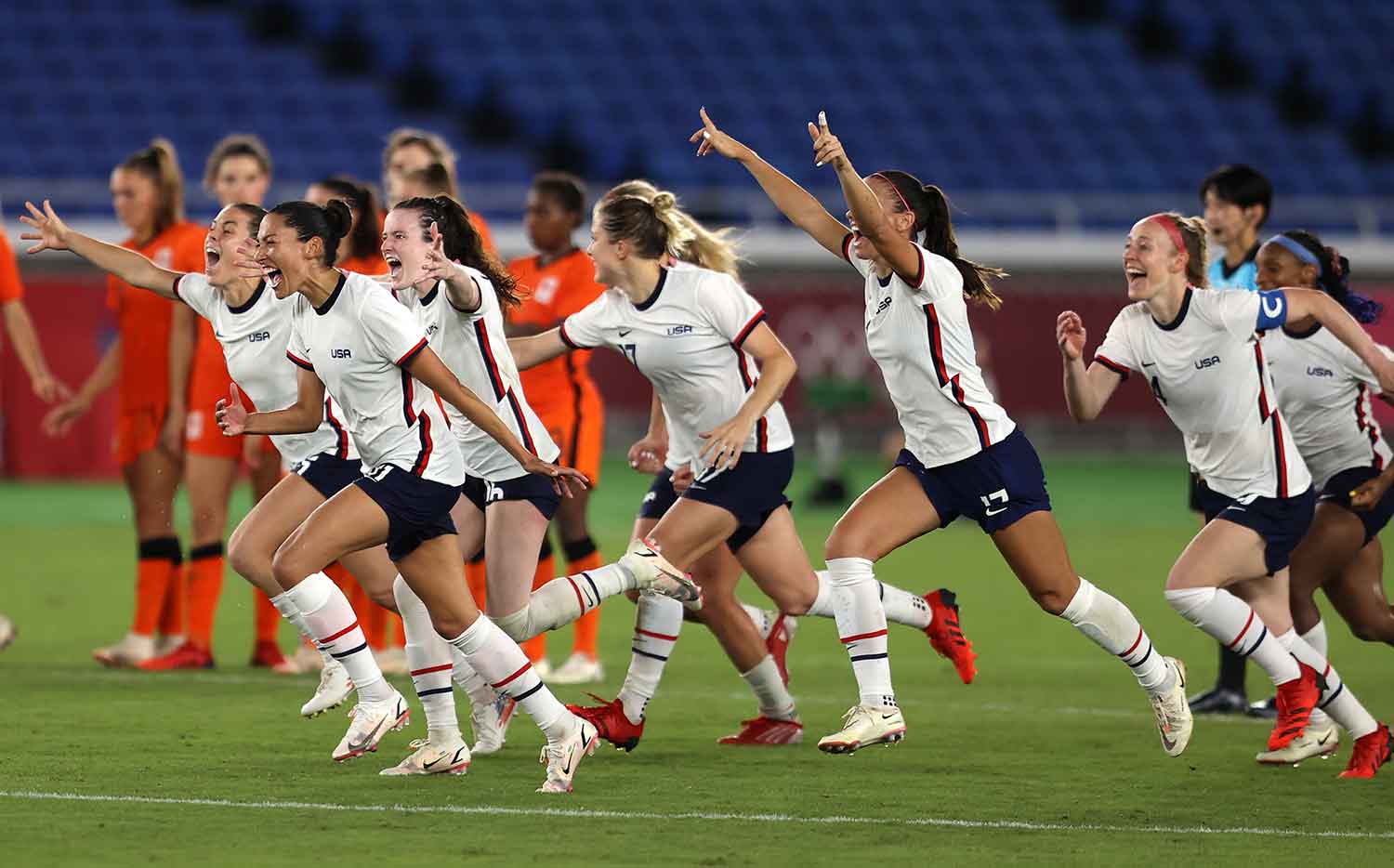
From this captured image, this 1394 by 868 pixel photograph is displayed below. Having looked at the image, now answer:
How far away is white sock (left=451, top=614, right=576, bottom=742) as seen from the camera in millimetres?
6477

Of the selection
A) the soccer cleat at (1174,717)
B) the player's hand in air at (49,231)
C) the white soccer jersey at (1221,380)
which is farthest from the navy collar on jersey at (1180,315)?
the player's hand in air at (49,231)

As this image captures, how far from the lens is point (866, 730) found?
6.90 m

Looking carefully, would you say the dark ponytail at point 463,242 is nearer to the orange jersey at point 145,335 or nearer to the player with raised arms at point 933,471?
the player with raised arms at point 933,471

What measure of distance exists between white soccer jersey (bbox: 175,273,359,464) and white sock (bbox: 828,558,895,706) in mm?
2047

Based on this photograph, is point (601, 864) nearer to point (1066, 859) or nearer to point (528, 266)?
point (1066, 859)

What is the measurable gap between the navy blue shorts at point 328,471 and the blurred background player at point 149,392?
2589 mm

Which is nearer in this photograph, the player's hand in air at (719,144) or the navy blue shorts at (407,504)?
the navy blue shorts at (407,504)

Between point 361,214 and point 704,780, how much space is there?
3386mm

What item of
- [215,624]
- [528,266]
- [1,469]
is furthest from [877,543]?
[1,469]

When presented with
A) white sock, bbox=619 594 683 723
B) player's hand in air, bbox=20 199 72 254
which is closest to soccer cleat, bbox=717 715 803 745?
white sock, bbox=619 594 683 723

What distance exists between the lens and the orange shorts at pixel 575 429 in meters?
9.10

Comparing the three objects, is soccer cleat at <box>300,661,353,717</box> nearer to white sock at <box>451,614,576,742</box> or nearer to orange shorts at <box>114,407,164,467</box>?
white sock at <box>451,614,576,742</box>

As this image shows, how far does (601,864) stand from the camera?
17.4 ft

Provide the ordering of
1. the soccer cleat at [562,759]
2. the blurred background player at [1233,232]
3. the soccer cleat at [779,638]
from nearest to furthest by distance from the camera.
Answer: the soccer cleat at [562,759], the soccer cleat at [779,638], the blurred background player at [1233,232]
